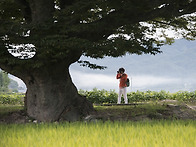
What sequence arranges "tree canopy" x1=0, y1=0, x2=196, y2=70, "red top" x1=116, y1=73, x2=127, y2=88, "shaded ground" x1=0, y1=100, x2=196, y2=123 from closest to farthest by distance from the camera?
"tree canopy" x1=0, y1=0, x2=196, y2=70
"shaded ground" x1=0, y1=100, x2=196, y2=123
"red top" x1=116, y1=73, x2=127, y2=88

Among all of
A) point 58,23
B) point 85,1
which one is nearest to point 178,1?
point 85,1

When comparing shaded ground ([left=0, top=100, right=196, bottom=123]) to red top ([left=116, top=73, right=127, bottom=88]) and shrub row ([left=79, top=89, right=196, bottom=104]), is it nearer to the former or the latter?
red top ([left=116, top=73, right=127, bottom=88])

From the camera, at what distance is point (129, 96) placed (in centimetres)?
2075

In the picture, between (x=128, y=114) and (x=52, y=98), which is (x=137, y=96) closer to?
(x=128, y=114)

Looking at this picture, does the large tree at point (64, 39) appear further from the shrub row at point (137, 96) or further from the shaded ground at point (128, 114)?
the shrub row at point (137, 96)

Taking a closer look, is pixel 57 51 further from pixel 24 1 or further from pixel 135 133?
pixel 135 133

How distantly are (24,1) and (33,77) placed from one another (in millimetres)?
3447

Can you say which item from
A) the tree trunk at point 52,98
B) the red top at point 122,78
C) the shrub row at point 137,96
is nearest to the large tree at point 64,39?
the tree trunk at point 52,98

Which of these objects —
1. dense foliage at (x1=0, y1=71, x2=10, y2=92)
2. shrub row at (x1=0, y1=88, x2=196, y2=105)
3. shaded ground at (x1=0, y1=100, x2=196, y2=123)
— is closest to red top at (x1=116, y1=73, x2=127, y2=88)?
shaded ground at (x1=0, y1=100, x2=196, y2=123)

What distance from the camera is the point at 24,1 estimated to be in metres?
12.5

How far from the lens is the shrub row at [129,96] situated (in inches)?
795

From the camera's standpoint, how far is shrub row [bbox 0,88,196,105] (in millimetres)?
20188

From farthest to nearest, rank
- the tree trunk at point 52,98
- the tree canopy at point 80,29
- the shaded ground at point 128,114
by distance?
the tree trunk at point 52,98 → the shaded ground at point 128,114 → the tree canopy at point 80,29

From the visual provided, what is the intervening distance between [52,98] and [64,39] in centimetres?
317
